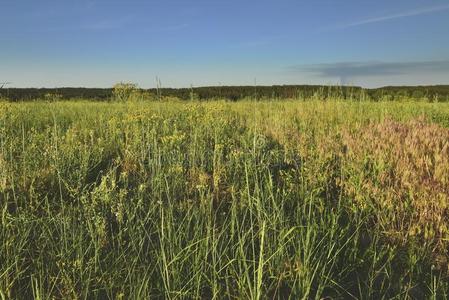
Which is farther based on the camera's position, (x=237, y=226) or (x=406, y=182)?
(x=406, y=182)

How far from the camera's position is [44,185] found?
447cm

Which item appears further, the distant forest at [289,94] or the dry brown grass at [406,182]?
the distant forest at [289,94]

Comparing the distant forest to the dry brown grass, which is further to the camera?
the distant forest

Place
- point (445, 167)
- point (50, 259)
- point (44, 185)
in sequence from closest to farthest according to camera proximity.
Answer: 1. point (50, 259)
2. point (445, 167)
3. point (44, 185)

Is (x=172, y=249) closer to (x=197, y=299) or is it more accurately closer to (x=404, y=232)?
(x=197, y=299)

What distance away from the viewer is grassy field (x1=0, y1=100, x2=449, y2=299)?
2.69m

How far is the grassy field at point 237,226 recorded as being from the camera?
269cm

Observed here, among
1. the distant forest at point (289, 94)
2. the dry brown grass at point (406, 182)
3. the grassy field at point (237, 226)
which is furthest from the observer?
the distant forest at point (289, 94)

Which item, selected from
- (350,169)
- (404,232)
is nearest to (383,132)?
(350,169)

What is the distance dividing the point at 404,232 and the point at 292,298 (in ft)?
4.83

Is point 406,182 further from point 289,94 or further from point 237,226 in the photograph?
point 289,94

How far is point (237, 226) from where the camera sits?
2768mm

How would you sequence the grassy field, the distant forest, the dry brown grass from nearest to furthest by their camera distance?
1. the grassy field
2. the dry brown grass
3. the distant forest

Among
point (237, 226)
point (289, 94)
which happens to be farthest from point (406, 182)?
point (289, 94)
